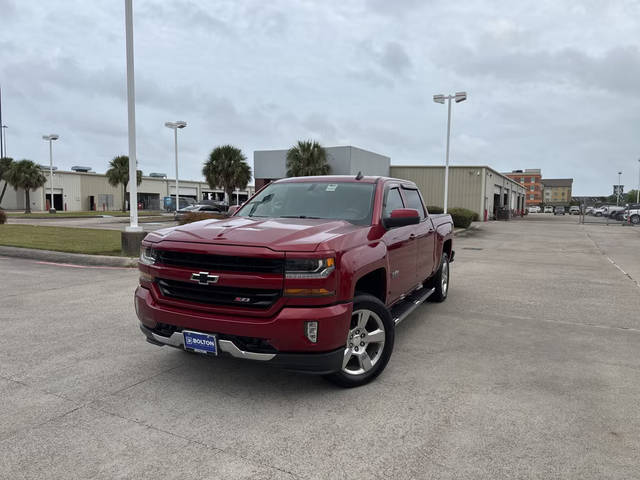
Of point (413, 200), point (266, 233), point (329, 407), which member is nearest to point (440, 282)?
point (413, 200)

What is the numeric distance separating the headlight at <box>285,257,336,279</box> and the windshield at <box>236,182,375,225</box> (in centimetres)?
112

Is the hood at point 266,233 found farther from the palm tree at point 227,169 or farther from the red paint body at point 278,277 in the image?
the palm tree at point 227,169

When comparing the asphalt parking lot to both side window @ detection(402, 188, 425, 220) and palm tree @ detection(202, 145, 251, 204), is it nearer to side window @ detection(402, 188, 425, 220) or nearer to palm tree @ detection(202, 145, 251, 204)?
side window @ detection(402, 188, 425, 220)

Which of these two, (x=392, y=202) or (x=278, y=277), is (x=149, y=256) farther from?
(x=392, y=202)

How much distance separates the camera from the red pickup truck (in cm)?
340

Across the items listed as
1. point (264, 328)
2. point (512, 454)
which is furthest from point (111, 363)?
point (512, 454)

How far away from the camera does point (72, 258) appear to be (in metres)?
10.8

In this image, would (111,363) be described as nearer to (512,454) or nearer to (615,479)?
(512,454)

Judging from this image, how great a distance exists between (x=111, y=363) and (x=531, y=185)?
158360 mm

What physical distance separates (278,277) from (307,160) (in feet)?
103

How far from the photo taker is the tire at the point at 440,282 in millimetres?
7062

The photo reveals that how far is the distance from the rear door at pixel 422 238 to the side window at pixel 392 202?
0.80 ft

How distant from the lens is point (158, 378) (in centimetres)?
407

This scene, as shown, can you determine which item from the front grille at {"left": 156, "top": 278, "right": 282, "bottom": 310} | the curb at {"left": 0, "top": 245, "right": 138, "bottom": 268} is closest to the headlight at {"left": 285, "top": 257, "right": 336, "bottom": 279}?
the front grille at {"left": 156, "top": 278, "right": 282, "bottom": 310}
